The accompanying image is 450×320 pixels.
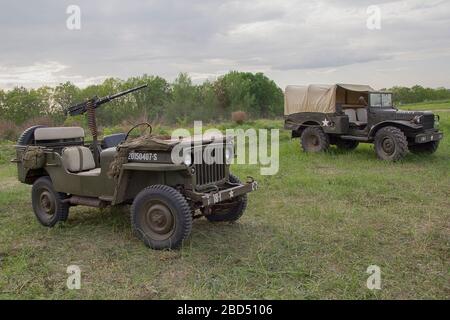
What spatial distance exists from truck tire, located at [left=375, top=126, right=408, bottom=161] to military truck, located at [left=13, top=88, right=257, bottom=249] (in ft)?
20.4

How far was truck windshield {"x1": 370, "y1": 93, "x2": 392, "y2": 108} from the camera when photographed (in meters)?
11.7

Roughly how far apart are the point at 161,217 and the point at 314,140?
8415 millimetres

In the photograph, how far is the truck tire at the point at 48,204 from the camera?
6.00 m

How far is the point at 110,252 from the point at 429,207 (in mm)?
4355

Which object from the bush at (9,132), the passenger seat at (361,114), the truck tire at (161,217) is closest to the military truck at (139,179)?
the truck tire at (161,217)

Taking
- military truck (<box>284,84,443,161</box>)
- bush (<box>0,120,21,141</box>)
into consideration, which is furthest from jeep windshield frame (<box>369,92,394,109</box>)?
bush (<box>0,120,21,141</box>)

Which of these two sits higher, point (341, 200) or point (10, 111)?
point (10, 111)

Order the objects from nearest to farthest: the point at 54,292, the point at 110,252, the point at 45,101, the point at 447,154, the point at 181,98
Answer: the point at 54,292
the point at 110,252
the point at 447,154
the point at 45,101
the point at 181,98

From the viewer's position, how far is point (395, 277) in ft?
13.6

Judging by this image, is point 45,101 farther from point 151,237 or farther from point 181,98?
point 151,237

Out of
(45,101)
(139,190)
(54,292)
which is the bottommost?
(54,292)

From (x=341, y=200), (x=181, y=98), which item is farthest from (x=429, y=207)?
(x=181, y=98)

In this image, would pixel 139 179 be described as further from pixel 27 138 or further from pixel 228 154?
pixel 27 138

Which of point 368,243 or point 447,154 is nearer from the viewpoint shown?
point 368,243
